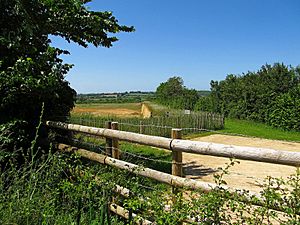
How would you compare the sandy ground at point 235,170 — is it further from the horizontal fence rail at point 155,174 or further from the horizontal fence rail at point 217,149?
the horizontal fence rail at point 217,149

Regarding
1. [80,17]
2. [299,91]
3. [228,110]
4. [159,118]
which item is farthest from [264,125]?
[80,17]

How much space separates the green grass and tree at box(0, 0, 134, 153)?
44.4ft

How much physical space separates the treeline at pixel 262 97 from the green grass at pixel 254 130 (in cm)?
54

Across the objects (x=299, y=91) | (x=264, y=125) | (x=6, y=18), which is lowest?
(x=264, y=125)

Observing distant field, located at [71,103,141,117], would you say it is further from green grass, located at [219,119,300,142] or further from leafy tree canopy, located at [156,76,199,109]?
green grass, located at [219,119,300,142]

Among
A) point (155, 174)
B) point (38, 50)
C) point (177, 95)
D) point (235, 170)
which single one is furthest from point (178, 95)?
point (155, 174)

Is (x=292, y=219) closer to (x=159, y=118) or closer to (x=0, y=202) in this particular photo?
(x=0, y=202)

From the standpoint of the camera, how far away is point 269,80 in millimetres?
25359

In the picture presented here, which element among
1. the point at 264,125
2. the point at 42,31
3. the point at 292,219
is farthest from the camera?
the point at 264,125

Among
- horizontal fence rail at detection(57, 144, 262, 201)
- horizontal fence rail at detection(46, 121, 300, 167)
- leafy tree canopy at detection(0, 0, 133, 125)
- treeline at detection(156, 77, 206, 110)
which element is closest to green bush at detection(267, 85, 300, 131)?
treeline at detection(156, 77, 206, 110)

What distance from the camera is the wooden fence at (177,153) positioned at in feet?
9.01

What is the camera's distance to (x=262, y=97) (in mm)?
24047

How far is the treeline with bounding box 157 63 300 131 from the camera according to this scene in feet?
67.8

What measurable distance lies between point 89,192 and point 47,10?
13.5ft
